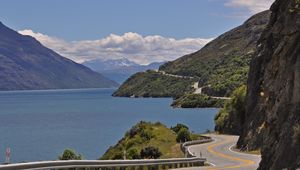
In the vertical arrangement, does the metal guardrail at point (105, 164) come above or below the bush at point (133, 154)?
above

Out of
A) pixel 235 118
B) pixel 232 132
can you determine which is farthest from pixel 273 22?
pixel 232 132

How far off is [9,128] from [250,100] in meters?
96.0

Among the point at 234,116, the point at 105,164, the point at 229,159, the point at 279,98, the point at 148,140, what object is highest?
the point at 279,98

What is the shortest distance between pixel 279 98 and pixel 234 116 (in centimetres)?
4828

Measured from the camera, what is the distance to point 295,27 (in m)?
25.1

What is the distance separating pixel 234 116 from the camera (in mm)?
76750

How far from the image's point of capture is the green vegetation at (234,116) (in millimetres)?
69750

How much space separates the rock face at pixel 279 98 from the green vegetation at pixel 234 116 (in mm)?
17690

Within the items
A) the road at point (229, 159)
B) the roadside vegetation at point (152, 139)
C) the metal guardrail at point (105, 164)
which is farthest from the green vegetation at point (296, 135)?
the roadside vegetation at point (152, 139)

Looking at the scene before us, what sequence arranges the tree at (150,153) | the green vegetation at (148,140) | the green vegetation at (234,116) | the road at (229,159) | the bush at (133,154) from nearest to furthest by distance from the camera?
the road at (229,159), the bush at (133,154), the tree at (150,153), the green vegetation at (148,140), the green vegetation at (234,116)

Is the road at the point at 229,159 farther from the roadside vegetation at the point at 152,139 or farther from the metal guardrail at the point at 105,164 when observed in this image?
the roadside vegetation at the point at 152,139

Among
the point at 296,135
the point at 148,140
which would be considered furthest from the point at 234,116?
the point at 296,135

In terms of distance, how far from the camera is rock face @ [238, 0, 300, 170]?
17109 millimetres

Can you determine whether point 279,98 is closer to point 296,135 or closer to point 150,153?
point 296,135
